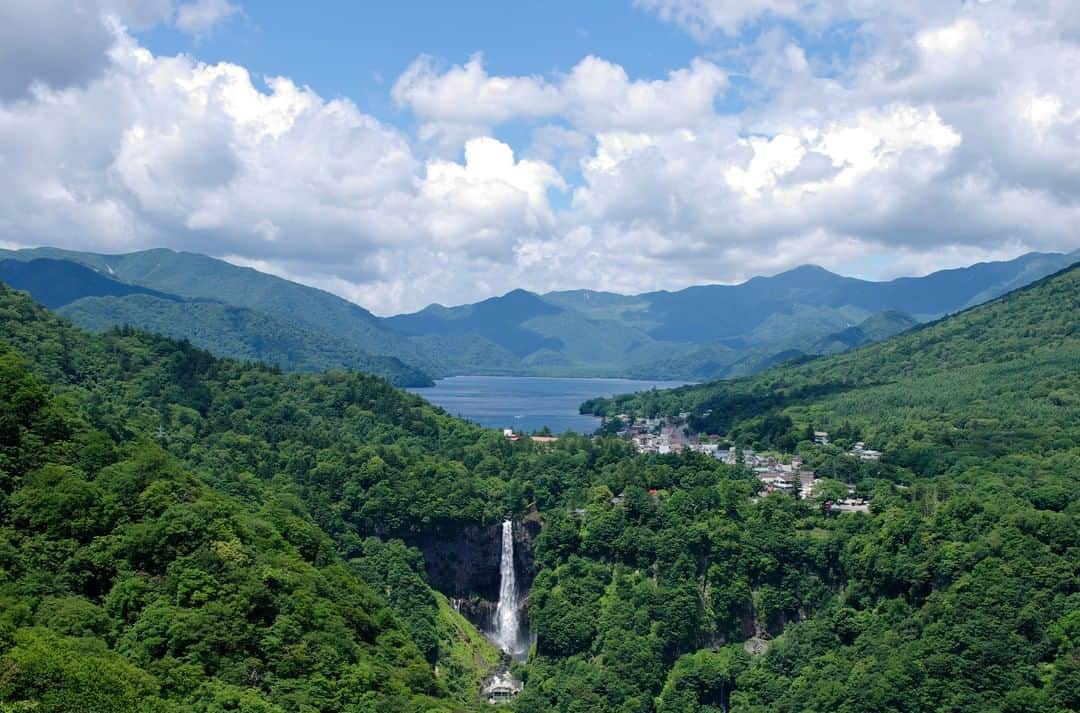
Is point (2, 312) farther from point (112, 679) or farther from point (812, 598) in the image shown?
point (812, 598)

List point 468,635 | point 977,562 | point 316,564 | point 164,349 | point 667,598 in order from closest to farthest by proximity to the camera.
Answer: point 316,564 < point 977,562 < point 667,598 < point 468,635 < point 164,349

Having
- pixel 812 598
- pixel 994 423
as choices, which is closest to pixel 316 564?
pixel 812 598

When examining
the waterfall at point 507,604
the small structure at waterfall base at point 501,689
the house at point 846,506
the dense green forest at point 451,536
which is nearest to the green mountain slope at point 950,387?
the dense green forest at point 451,536

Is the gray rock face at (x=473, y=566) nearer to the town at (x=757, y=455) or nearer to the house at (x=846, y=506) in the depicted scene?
the town at (x=757, y=455)

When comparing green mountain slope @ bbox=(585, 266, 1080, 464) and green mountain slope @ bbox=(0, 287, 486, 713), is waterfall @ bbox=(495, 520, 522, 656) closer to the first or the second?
green mountain slope @ bbox=(0, 287, 486, 713)

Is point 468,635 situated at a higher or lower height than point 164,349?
lower
